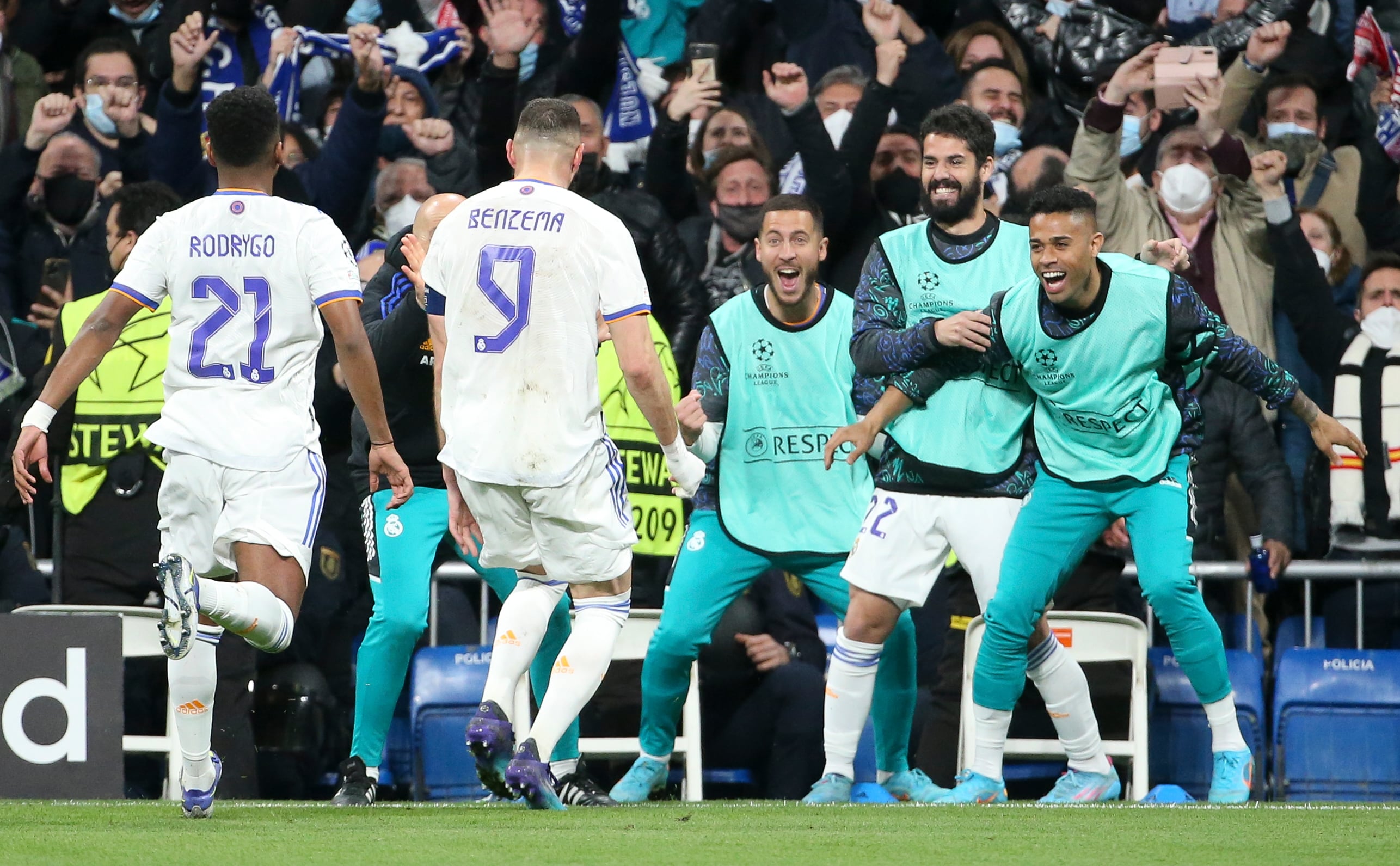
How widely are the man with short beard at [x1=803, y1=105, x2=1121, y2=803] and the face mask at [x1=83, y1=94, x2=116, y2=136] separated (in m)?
4.83

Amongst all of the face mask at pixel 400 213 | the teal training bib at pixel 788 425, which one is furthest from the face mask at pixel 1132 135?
the face mask at pixel 400 213

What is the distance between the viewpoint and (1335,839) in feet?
16.6

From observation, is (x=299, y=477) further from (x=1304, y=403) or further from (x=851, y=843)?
(x=1304, y=403)

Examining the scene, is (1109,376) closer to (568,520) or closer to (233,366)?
(568,520)

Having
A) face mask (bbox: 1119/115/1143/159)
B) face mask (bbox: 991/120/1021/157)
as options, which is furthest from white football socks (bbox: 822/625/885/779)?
face mask (bbox: 1119/115/1143/159)

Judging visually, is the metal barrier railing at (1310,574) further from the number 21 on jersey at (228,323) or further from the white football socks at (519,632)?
the number 21 on jersey at (228,323)

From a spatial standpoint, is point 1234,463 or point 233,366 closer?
point 233,366

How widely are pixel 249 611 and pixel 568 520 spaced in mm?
1019

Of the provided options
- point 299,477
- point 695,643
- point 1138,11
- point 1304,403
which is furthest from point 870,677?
point 1138,11

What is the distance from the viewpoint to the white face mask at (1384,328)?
335 inches

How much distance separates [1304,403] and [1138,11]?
4167mm

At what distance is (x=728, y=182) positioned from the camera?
926 cm

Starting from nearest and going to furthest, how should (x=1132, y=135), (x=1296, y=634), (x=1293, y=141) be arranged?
(x=1296, y=634), (x=1293, y=141), (x=1132, y=135)

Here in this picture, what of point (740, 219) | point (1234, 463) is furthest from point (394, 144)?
point (1234, 463)
